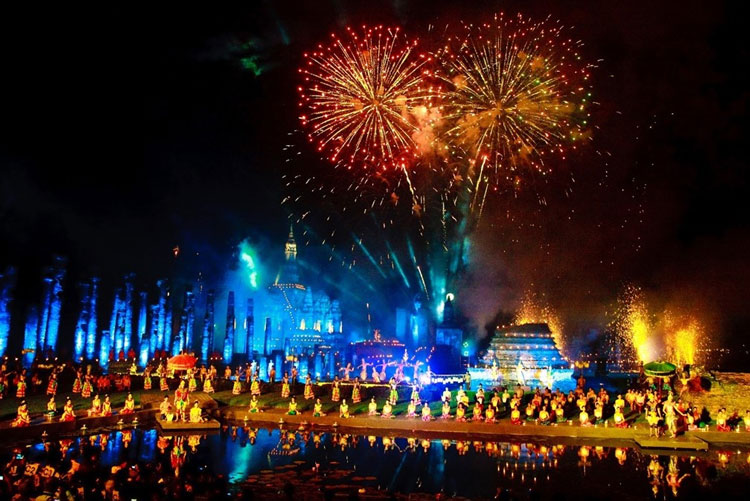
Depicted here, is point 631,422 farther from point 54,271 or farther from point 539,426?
point 54,271

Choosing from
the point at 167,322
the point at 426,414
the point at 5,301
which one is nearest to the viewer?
the point at 426,414

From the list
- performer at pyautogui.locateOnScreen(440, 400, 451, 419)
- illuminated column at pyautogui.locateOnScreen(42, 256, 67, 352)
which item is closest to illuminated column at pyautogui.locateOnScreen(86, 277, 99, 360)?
illuminated column at pyautogui.locateOnScreen(42, 256, 67, 352)

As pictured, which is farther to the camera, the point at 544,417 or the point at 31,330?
the point at 31,330

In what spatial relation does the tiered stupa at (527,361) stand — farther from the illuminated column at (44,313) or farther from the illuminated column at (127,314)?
the illuminated column at (127,314)

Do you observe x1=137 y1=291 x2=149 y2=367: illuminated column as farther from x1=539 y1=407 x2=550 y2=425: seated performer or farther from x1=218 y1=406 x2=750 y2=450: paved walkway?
x1=539 y1=407 x2=550 y2=425: seated performer

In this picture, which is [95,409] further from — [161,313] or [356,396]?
[161,313]

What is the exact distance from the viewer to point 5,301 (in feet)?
156

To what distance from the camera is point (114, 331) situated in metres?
64.0

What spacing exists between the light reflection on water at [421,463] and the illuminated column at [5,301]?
31.1 meters

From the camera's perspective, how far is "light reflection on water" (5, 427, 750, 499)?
15.4m

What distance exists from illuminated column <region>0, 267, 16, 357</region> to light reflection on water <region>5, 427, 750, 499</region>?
102 ft

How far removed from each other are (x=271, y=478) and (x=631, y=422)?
16.3 m

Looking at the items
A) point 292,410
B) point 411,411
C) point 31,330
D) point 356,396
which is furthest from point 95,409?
point 31,330

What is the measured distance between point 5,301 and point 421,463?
4342 centimetres
